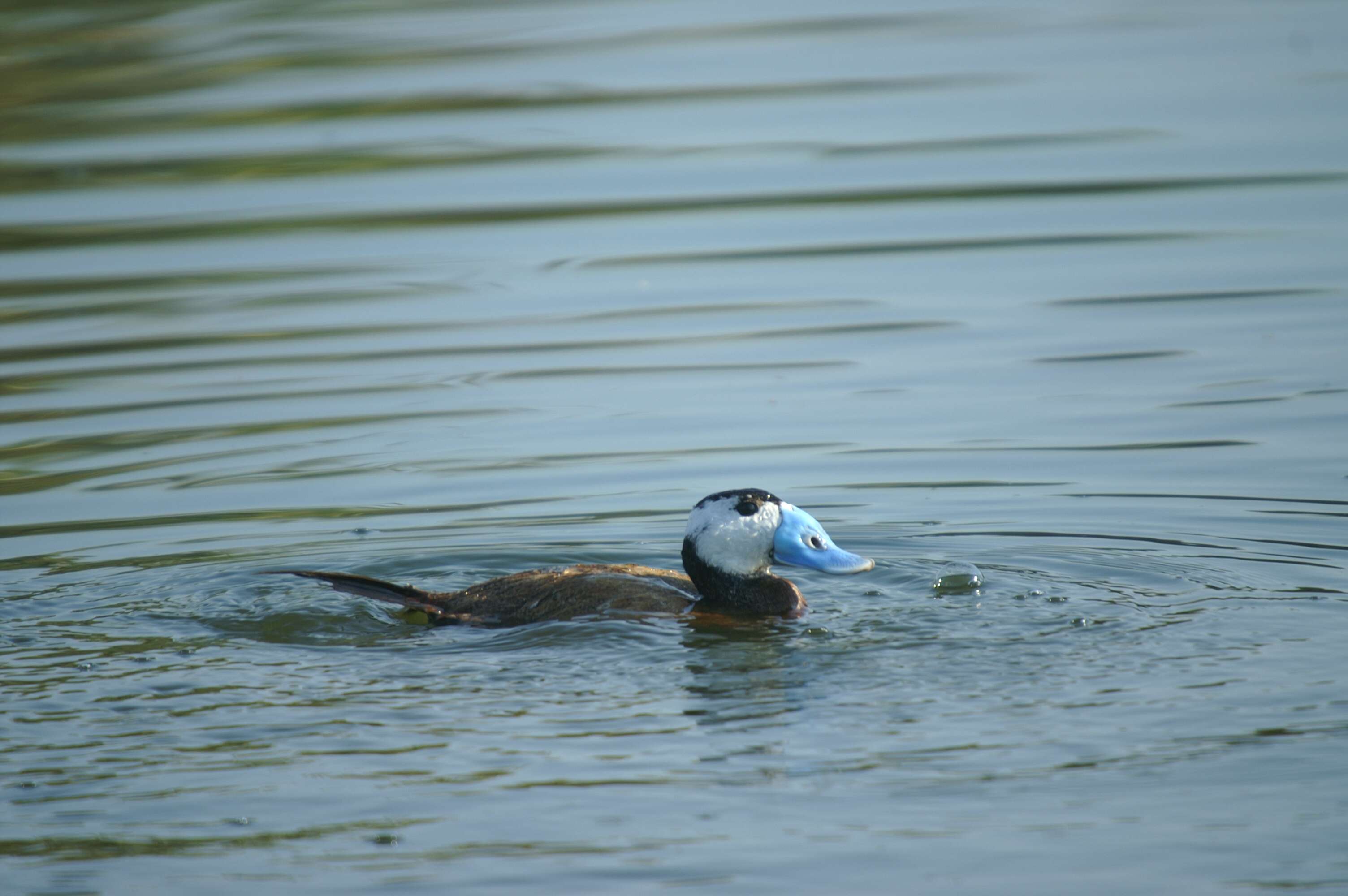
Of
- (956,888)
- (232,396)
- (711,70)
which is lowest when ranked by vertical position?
(956,888)

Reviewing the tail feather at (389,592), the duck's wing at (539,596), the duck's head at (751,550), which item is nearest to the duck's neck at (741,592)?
the duck's head at (751,550)

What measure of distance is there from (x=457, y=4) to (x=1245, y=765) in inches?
769

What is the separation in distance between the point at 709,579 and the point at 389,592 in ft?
4.14

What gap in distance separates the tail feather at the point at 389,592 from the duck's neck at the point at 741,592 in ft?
3.19

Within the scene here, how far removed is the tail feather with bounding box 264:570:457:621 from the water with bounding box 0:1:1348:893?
6.8 inches

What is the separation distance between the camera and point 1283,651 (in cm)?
640

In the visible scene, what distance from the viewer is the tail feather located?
7.27 m

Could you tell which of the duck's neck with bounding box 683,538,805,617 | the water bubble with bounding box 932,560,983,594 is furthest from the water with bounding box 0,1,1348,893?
the duck's neck with bounding box 683,538,805,617

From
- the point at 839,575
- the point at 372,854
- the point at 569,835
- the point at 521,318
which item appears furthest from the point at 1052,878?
the point at 521,318

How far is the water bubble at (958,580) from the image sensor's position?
7.42 meters

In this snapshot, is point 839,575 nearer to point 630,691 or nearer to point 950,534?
point 950,534

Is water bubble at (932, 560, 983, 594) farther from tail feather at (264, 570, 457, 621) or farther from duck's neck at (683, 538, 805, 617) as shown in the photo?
tail feather at (264, 570, 457, 621)

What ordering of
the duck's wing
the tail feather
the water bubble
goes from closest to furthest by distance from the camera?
the duck's wing, the tail feather, the water bubble

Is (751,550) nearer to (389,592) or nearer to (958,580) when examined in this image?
(958,580)
